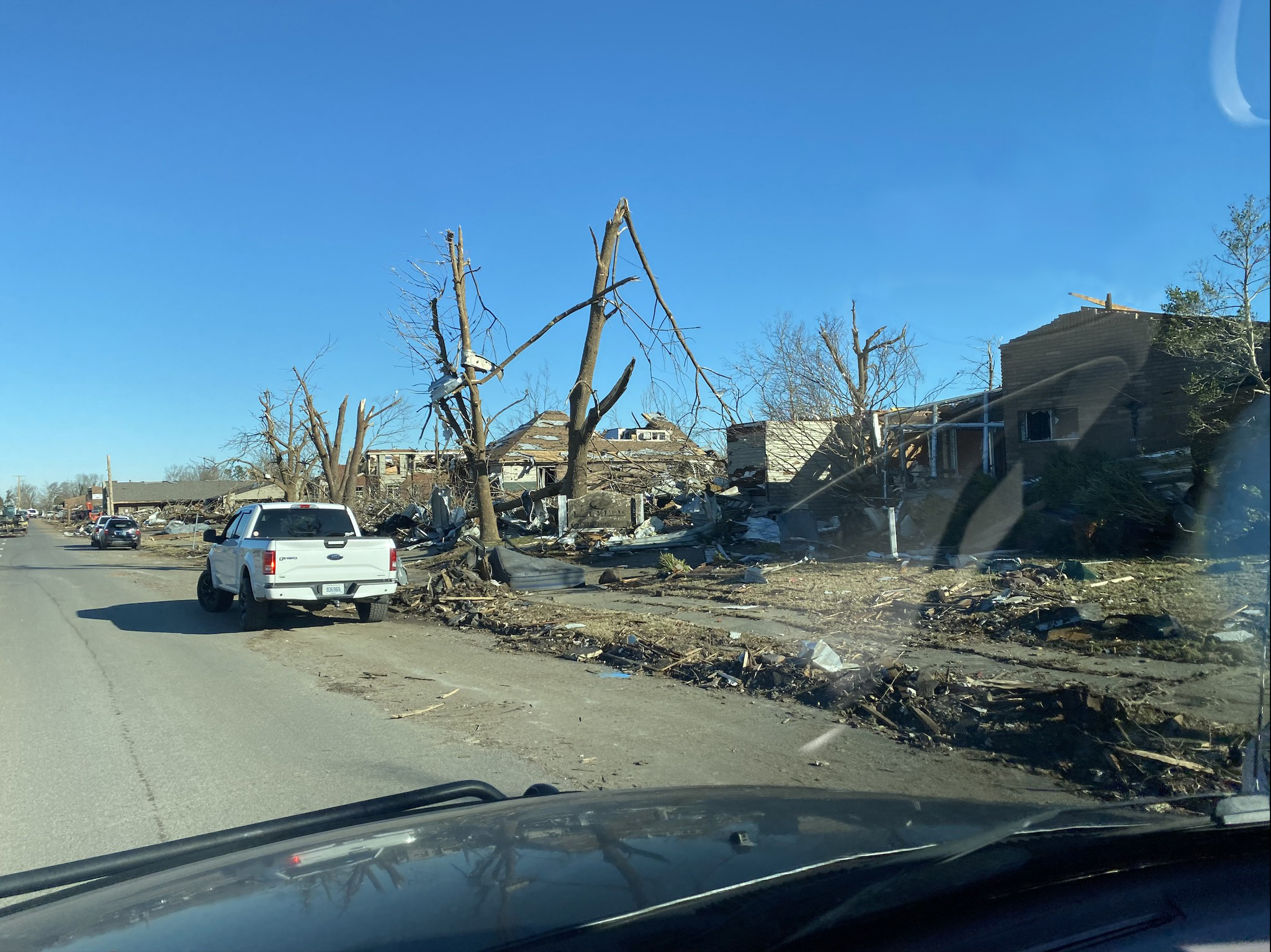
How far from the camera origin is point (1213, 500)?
13094 mm

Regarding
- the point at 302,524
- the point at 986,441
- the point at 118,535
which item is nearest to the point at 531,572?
the point at 302,524

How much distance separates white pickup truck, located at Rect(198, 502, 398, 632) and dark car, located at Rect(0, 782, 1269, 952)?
10.1m

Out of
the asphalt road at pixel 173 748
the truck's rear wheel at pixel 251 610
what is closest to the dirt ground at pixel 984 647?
the truck's rear wheel at pixel 251 610

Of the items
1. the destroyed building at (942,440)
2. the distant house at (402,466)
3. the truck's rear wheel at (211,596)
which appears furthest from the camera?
the distant house at (402,466)

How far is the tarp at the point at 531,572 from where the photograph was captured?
52.5ft

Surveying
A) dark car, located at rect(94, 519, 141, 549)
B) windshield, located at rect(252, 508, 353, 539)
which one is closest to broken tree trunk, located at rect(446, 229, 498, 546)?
windshield, located at rect(252, 508, 353, 539)

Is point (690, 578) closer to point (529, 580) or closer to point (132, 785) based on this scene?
point (529, 580)

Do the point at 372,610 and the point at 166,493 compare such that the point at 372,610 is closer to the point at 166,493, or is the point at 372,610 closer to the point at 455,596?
the point at 455,596

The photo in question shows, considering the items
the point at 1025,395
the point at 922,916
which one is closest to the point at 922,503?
the point at 1025,395

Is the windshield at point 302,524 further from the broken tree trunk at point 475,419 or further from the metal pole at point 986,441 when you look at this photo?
the metal pole at point 986,441

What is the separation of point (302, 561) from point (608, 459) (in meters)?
20.8

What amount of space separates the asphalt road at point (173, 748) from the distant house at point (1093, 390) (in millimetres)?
15905

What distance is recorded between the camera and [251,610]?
41.8 ft

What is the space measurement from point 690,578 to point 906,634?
23.0ft
